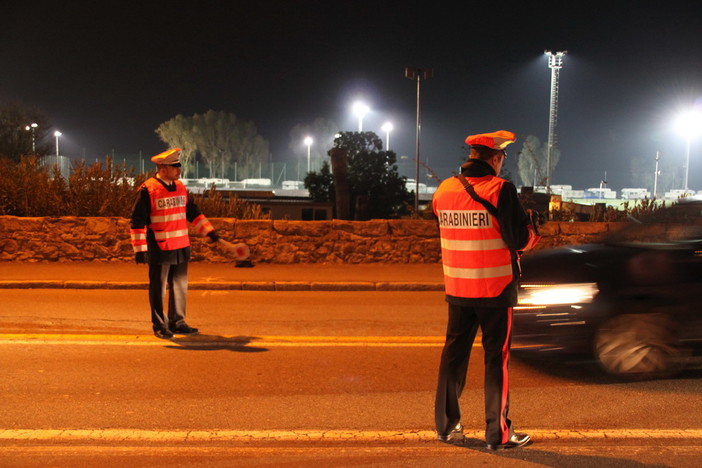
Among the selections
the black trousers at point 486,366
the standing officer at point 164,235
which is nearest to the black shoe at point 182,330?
the standing officer at point 164,235

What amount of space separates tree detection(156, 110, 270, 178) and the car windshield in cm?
7148

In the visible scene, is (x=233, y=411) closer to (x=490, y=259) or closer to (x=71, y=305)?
(x=490, y=259)

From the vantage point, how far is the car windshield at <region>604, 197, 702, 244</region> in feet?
19.9

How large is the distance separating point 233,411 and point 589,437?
Result: 2418mm

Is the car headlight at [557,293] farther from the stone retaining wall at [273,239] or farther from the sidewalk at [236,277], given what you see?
the stone retaining wall at [273,239]

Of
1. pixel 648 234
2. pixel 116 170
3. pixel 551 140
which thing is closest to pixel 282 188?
pixel 551 140

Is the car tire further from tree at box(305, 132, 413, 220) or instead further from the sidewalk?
tree at box(305, 132, 413, 220)

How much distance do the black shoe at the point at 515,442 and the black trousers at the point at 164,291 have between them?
4.04 meters

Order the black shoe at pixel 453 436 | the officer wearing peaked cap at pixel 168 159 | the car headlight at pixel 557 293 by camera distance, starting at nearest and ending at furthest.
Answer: the black shoe at pixel 453 436 < the car headlight at pixel 557 293 < the officer wearing peaked cap at pixel 168 159

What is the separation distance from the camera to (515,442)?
4.28 metres

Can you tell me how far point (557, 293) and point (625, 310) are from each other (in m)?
0.52

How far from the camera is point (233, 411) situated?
501 centimetres

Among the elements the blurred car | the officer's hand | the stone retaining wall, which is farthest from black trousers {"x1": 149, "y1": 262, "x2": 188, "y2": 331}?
the stone retaining wall

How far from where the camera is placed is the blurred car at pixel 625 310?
17.9 feet
